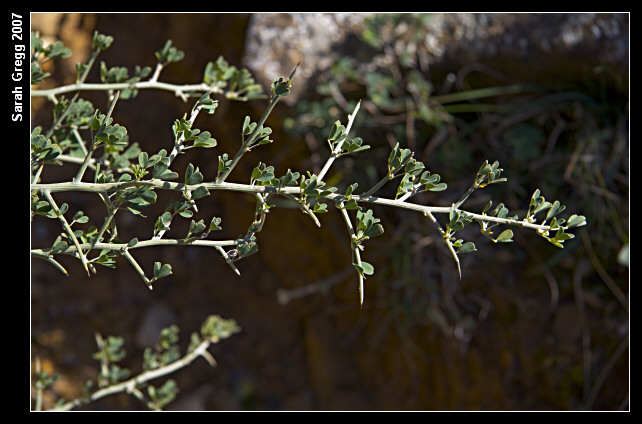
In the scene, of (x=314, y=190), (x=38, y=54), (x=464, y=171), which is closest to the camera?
(x=314, y=190)

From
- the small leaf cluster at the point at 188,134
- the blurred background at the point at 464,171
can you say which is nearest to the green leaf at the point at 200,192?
the small leaf cluster at the point at 188,134

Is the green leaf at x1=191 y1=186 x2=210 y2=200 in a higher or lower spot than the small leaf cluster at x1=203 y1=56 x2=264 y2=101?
lower

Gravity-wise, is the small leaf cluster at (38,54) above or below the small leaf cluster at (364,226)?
above

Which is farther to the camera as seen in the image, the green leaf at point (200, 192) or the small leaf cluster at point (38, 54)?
the small leaf cluster at point (38, 54)

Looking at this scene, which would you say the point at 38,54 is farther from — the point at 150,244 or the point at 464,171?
the point at 464,171

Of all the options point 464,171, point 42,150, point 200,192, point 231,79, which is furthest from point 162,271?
point 464,171

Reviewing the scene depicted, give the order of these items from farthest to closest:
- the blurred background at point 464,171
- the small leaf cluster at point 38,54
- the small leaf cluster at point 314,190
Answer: the blurred background at point 464,171
the small leaf cluster at point 38,54
the small leaf cluster at point 314,190

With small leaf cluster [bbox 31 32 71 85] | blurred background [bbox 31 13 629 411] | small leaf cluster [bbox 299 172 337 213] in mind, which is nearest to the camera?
small leaf cluster [bbox 299 172 337 213]

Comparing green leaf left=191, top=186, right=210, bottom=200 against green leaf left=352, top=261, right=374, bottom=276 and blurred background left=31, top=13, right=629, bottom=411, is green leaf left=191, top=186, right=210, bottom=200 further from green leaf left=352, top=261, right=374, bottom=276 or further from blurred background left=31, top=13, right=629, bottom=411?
blurred background left=31, top=13, right=629, bottom=411

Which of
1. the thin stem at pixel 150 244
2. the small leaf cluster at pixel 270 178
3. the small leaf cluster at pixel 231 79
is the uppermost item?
the small leaf cluster at pixel 231 79

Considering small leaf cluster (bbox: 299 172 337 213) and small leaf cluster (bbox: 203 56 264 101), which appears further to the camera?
small leaf cluster (bbox: 203 56 264 101)

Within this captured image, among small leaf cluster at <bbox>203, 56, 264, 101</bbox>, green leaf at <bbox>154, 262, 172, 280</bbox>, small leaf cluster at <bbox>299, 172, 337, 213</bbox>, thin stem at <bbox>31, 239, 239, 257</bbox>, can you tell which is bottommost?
green leaf at <bbox>154, 262, 172, 280</bbox>

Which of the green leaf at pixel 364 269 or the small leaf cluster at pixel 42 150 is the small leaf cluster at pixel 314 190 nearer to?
the green leaf at pixel 364 269

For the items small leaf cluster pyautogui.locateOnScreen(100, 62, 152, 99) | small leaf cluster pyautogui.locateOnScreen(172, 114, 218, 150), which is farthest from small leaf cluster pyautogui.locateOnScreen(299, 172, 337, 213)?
small leaf cluster pyautogui.locateOnScreen(100, 62, 152, 99)
